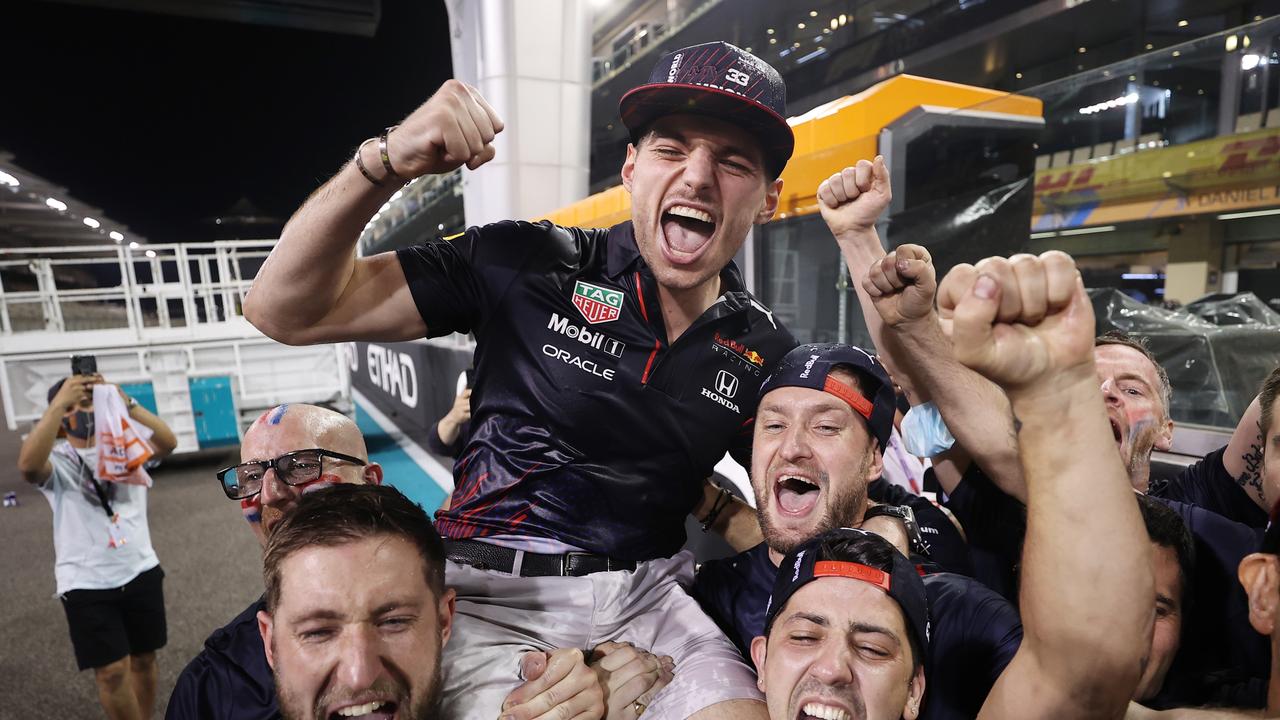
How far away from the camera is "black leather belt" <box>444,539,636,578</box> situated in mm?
1776

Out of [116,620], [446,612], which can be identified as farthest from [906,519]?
[116,620]

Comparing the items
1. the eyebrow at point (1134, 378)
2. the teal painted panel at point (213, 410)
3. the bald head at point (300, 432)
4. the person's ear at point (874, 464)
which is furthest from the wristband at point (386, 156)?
the teal painted panel at point (213, 410)

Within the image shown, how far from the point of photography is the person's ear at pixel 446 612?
1.57 m

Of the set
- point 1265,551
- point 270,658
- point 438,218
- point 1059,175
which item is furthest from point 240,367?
point 438,218

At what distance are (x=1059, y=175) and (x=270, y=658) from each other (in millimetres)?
5131

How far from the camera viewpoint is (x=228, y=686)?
167 cm

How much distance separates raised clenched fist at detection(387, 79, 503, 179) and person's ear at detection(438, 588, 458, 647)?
1.02 m

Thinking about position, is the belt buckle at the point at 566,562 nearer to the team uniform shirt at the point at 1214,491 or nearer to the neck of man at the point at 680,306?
the neck of man at the point at 680,306

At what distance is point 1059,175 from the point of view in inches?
173

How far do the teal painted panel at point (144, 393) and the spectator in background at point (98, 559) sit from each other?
5.16 meters

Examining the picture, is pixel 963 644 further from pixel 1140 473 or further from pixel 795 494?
pixel 1140 473

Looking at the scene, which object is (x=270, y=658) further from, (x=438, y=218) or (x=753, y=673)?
(x=438, y=218)

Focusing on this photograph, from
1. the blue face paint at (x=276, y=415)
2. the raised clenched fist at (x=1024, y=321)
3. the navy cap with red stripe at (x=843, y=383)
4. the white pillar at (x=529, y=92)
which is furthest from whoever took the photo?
the white pillar at (x=529, y=92)

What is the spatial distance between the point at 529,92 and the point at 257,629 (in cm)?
748
